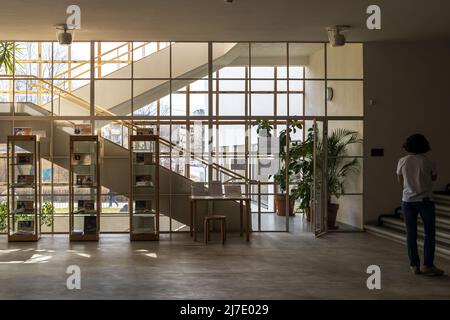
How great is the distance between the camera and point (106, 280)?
762 centimetres

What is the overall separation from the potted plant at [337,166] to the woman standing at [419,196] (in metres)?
4.72

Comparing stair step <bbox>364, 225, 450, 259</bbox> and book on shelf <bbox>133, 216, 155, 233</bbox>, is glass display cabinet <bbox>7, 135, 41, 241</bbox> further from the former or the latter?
stair step <bbox>364, 225, 450, 259</bbox>

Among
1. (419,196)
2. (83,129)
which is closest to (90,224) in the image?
(83,129)

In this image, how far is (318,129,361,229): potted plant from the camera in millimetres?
12555

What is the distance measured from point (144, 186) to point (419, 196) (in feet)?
17.6

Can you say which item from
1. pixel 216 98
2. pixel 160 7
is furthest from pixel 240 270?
pixel 216 98

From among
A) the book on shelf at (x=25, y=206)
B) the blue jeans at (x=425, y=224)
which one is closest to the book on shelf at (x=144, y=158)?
the book on shelf at (x=25, y=206)

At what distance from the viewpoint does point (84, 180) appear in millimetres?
11344

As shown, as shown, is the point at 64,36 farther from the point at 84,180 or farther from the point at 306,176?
the point at 306,176

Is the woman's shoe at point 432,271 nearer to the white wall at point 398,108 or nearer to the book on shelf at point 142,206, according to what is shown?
the white wall at point 398,108

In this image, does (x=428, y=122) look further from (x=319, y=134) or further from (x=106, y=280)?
(x=106, y=280)

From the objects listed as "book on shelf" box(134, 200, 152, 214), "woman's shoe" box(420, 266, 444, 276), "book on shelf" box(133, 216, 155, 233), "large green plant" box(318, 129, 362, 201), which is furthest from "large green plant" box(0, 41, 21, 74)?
"woman's shoe" box(420, 266, 444, 276)

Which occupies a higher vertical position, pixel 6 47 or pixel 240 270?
pixel 6 47
